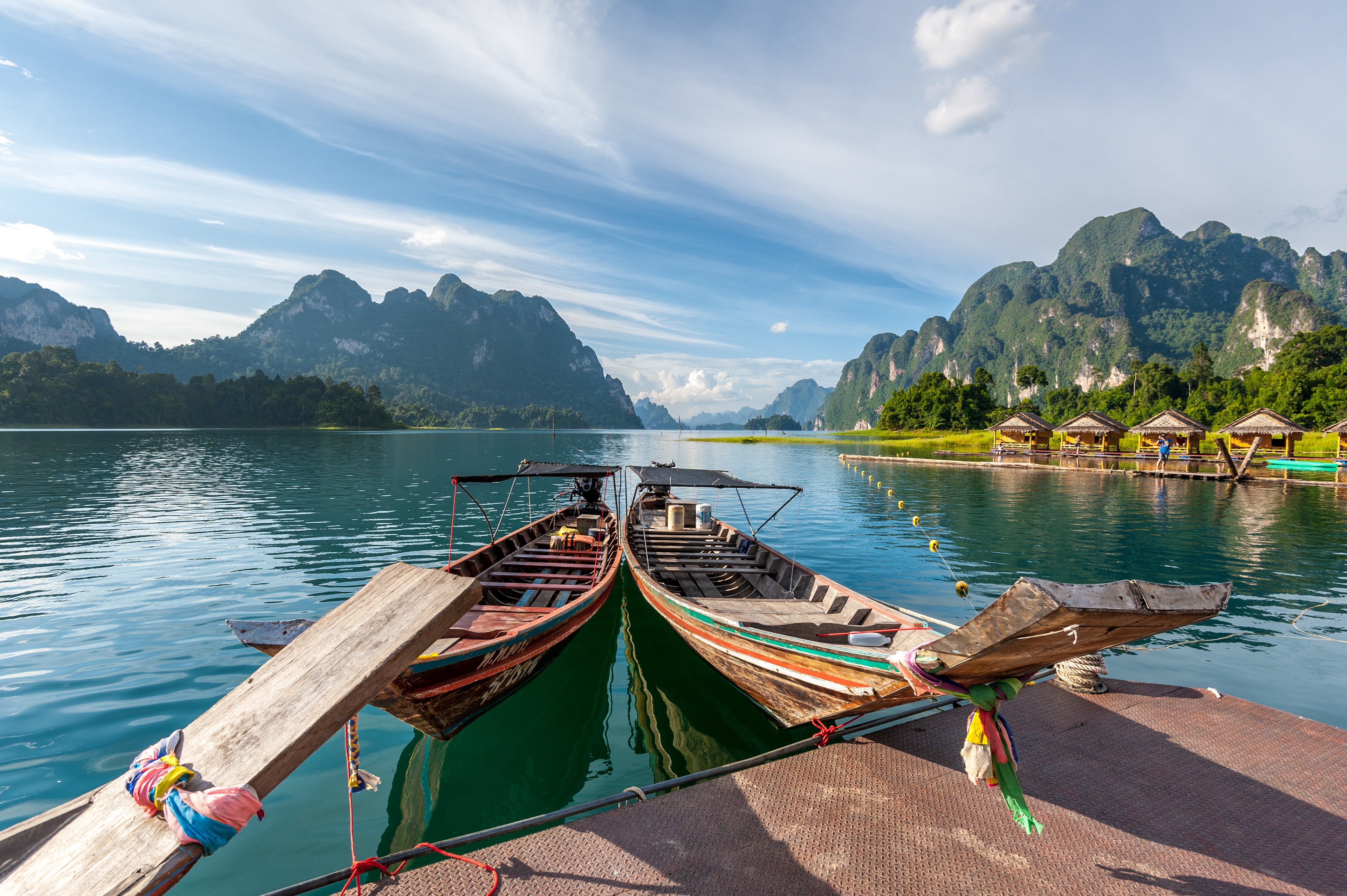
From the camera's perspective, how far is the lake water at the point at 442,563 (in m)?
5.46

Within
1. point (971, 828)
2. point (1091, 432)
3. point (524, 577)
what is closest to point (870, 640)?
point (971, 828)

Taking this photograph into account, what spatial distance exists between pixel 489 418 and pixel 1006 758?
530 ft

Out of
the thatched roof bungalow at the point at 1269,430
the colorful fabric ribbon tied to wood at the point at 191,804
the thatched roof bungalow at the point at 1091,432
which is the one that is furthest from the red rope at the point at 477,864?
the thatched roof bungalow at the point at 1091,432

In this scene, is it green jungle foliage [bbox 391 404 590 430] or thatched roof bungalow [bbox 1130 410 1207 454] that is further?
green jungle foliage [bbox 391 404 590 430]

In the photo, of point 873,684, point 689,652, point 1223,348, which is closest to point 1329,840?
point 873,684

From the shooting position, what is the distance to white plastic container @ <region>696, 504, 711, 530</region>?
47.4ft

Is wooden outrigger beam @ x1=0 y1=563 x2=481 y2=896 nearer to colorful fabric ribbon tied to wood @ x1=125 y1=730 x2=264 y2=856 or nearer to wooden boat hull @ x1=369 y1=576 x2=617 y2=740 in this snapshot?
colorful fabric ribbon tied to wood @ x1=125 y1=730 x2=264 y2=856

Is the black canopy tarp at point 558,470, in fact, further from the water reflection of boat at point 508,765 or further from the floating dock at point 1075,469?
the floating dock at point 1075,469

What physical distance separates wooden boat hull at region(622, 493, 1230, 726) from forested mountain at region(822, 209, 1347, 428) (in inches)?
5063

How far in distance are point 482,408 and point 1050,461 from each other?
152 m

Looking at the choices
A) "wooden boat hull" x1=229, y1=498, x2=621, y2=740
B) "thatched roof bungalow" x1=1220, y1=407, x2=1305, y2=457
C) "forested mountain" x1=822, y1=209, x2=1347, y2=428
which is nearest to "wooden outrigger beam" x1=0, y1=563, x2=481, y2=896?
"wooden boat hull" x1=229, y1=498, x2=621, y2=740

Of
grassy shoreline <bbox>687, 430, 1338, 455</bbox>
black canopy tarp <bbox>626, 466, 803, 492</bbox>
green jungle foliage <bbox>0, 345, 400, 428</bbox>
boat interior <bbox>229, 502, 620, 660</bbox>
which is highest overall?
green jungle foliage <bbox>0, 345, 400, 428</bbox>

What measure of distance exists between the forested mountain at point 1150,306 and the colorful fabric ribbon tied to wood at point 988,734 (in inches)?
5181

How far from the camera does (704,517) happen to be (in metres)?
14.8
